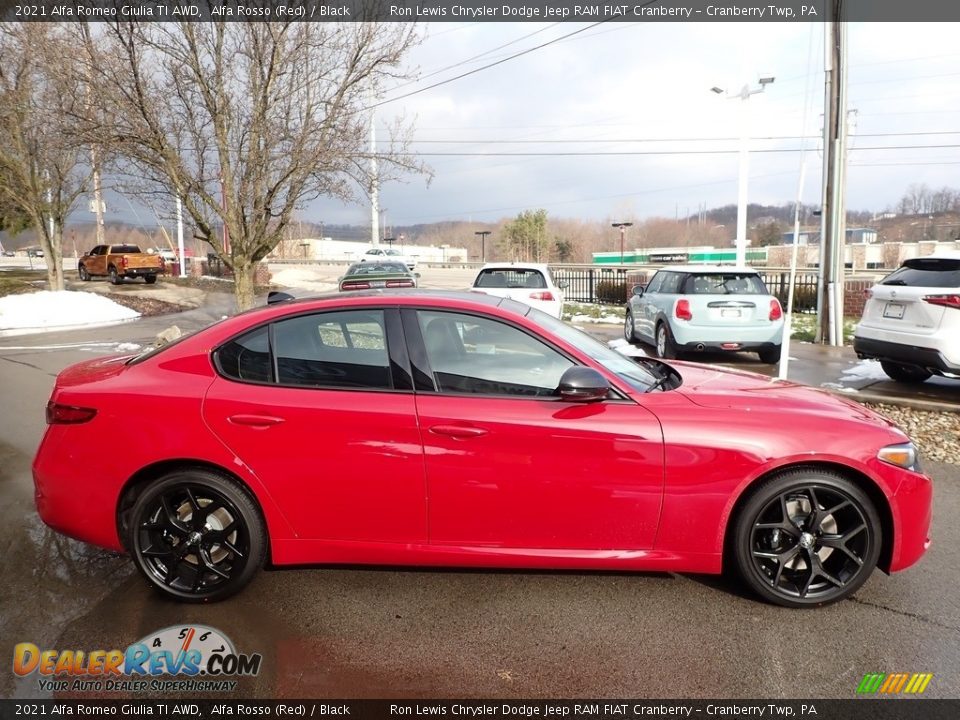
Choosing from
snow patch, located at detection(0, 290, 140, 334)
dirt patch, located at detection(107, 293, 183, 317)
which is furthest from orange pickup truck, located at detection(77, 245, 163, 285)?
snow patch, located at detection(0, 290, 140, 334)

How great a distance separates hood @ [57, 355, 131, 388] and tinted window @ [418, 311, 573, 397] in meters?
1.75

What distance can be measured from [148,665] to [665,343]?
8.81 meters

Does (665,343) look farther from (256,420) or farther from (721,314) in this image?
(256,420)

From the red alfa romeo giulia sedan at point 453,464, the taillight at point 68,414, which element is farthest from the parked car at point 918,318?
the taillight at point 68,414

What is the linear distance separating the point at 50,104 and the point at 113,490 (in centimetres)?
1604

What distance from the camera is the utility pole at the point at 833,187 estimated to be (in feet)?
34.1

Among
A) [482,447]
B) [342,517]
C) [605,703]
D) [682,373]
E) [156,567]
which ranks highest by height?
[682,373]

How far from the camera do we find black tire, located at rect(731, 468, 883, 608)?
116 inches

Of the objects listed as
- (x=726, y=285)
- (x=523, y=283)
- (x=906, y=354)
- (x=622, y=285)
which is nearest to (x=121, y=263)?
(x=622, y=285)

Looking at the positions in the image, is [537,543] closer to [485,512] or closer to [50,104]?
[485,512]

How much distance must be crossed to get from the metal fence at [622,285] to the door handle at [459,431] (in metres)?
16.0

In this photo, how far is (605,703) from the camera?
7.97ft

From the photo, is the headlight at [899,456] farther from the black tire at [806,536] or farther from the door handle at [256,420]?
the door handle at [256,420]

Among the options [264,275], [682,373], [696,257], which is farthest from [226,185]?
[696,257]
